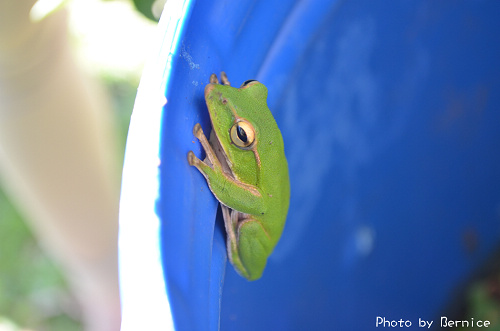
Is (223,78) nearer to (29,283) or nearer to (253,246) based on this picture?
(253,246)

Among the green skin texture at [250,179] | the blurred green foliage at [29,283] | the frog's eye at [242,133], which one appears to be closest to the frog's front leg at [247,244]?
the green skin texture at [250,179]

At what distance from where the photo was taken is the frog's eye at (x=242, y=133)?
0.76 m

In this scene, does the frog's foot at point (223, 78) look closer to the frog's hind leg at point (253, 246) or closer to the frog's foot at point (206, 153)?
the frog's foot at point (206, 153)

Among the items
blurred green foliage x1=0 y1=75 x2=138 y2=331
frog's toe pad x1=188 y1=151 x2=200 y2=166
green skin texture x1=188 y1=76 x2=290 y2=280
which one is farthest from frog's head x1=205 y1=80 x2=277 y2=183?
blurred green foliage x1=0 y1=75 x2=138 y2=331

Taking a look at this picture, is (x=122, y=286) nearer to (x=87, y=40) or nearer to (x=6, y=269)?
(x=6, y=269)

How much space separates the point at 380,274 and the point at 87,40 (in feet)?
4.52

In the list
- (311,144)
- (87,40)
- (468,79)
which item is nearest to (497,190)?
(468,79)

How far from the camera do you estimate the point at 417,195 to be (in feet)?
3.99

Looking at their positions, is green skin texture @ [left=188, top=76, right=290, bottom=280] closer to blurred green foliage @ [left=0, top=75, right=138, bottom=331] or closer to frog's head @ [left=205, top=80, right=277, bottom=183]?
frog's head @ [left=205, top=80, right=277, bottom=183]

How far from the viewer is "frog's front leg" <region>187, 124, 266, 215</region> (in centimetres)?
63

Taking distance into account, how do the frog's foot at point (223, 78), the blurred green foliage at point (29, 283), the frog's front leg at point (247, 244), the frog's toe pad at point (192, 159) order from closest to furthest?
the frog's toe pad at point (192, 159)
the frog's foot at point (223, 78)
the frog's front leg at point (247, 244)
the blurred green foliage at point (29, 283)

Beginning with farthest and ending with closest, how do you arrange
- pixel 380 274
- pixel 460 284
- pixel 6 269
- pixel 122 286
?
pixel 6 269 → pixel 460 284 → pixel 380 274 → pixel 122 286

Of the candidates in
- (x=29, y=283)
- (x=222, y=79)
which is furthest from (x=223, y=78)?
(x=29, y=283)

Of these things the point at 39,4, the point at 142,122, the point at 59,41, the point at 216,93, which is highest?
the point at 59,41
